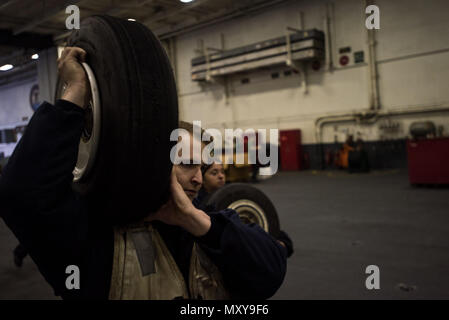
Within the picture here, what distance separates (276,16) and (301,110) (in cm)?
280

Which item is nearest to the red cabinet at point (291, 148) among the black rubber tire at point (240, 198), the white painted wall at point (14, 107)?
the black rubber tire at point (240, 198)

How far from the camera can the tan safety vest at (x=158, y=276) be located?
34.3 inches

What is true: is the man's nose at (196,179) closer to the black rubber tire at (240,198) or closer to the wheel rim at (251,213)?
the black rubber tire at (240,198)

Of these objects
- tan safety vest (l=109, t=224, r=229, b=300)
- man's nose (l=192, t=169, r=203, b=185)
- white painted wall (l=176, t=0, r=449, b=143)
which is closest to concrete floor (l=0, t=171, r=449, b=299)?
man's nose (l=192, t=169, r=203, b=185)

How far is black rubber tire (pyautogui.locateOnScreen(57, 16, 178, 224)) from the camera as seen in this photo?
Result: 91cm

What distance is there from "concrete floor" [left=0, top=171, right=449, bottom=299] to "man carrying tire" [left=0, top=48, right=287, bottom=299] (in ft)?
5.95

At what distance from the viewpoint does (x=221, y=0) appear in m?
10.9

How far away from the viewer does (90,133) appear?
1.01 m

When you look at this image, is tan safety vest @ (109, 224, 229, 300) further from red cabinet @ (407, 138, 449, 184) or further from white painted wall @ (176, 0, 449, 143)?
white painted wall @ (176, 0, 449, 143)

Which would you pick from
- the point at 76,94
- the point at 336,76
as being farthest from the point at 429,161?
the point at 76,94

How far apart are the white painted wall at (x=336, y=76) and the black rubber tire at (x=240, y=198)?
781cm

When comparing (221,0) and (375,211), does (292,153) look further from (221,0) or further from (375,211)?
(375,211)

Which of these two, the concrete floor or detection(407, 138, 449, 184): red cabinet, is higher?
detection(407, 138, 449, 184): red cabinet
